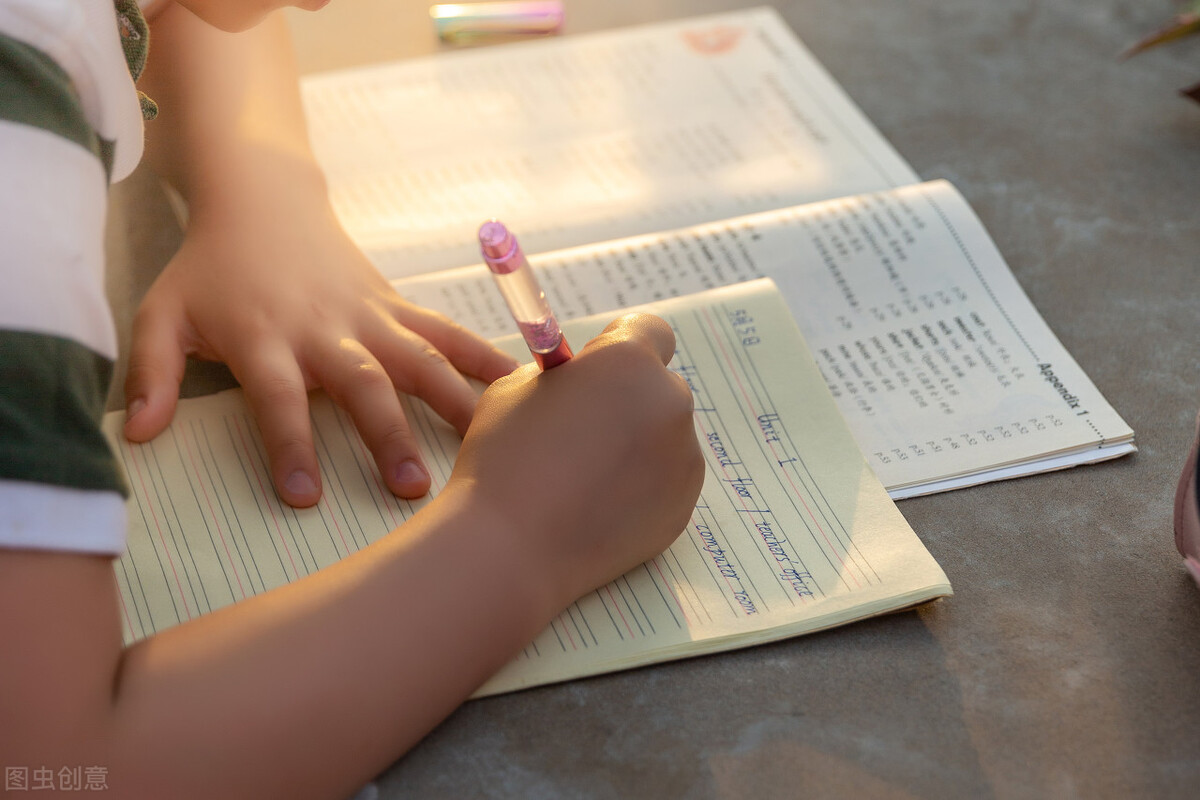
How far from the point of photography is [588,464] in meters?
0.44

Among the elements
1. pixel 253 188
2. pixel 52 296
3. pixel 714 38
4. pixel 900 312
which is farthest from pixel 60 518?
pixel 714 38

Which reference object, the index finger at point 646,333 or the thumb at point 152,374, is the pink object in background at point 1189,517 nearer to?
the index finger at point 646,333

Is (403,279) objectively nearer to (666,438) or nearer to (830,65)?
(666,438)

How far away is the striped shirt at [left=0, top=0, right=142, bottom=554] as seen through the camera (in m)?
0.33

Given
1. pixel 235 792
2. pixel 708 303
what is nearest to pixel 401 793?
pixel 235 792

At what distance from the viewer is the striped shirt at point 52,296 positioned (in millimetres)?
333

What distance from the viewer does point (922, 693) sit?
1.35ft

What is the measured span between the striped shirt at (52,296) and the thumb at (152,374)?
15 cm

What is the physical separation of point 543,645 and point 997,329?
0.33m

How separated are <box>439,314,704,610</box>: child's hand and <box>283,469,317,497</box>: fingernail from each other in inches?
3.4

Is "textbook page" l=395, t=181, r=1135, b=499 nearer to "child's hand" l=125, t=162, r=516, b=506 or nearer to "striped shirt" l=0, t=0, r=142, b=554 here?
"child's hand" l=125, t=162, r=516, b=506

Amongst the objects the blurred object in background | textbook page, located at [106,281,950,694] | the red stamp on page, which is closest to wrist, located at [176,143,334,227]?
textbook page, located at [106,281,950,694]

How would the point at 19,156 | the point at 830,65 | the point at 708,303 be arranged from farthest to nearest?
the point at 830,65, the point at 708,303, the point at 19,156

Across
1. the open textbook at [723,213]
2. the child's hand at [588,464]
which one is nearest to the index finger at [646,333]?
the child's hand at [588,464]
